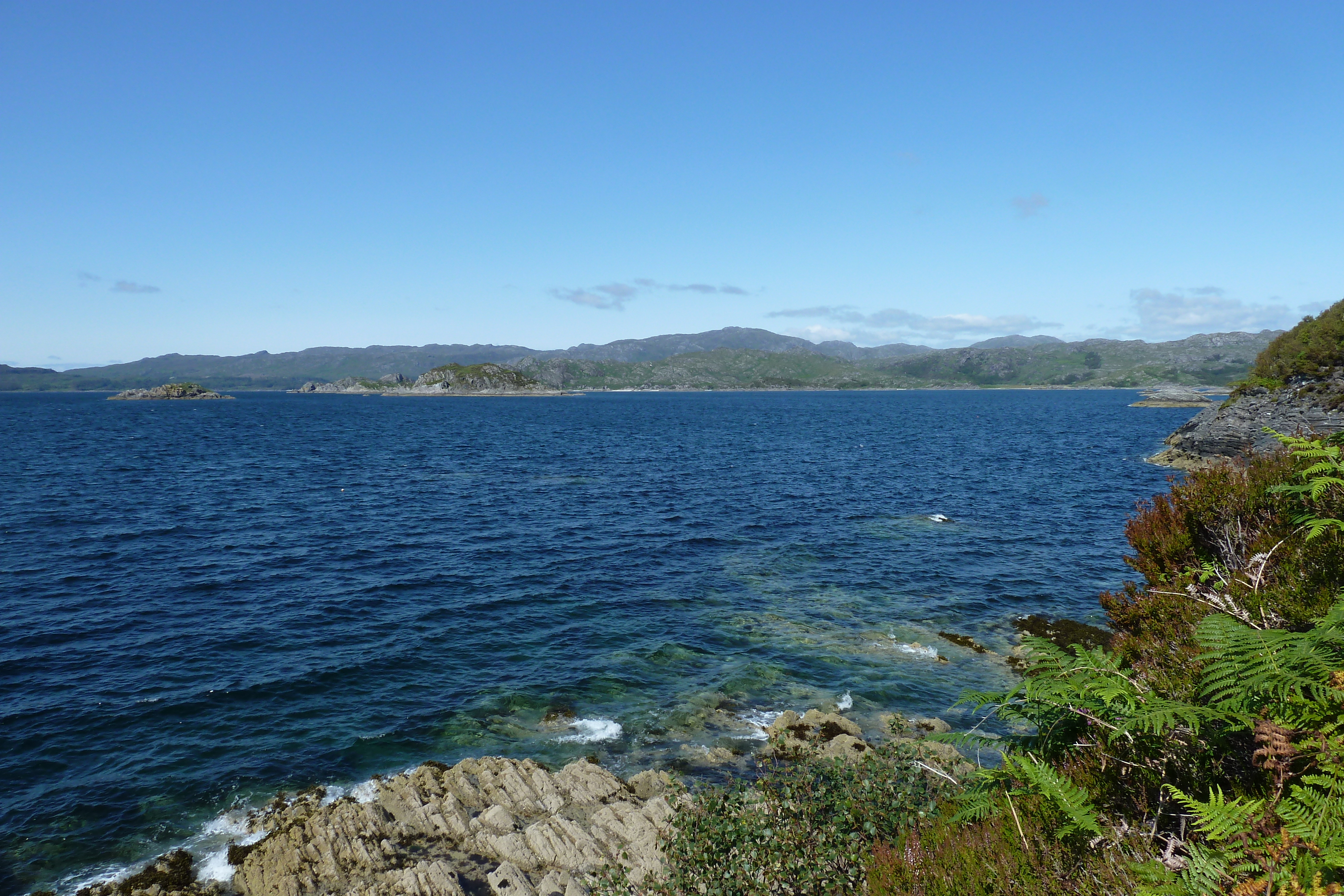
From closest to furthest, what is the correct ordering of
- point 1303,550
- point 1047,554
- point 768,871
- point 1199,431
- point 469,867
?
1. point 768,871
2. point 1303,550
3. point 469,867
4. point 1047,554
5. point 1199,431

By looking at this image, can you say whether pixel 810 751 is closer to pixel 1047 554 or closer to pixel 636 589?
pixel 636 589

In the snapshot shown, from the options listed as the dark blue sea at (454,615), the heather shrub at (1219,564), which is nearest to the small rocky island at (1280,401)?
the dark blue sea at (454,615)

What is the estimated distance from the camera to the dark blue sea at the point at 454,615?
67.1ft

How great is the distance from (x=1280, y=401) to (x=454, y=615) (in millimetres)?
90123

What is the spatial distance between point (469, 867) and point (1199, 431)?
9248 cm

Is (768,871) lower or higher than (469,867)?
higher

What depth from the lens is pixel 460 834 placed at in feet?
53.3

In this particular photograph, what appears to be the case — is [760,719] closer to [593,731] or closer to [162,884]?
[593,731]

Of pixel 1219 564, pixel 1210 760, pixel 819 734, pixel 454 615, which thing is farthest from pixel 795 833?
pixel 454 615

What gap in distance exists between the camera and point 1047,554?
137 feet

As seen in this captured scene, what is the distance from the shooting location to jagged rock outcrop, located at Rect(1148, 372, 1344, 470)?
212ft

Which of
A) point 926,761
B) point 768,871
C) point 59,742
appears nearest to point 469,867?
point 768,871

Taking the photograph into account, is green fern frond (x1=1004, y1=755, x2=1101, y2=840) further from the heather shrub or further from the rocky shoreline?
the rocky shoreline

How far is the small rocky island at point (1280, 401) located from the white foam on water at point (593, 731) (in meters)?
65.8
